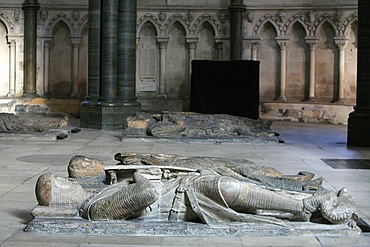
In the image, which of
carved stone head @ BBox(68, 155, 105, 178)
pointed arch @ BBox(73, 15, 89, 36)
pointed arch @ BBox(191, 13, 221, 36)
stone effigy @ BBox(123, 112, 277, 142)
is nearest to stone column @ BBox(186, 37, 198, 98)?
pointed arch @ BBox(191, 13, 221, 36)

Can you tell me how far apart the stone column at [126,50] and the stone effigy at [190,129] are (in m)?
2.57

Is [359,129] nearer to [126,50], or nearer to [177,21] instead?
[126,50]

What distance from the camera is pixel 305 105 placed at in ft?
64.5

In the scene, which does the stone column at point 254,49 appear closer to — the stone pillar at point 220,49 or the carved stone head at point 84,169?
the stone pillar at point 220,49

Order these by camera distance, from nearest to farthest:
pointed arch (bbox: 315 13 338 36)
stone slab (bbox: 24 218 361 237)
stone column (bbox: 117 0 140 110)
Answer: stone slab (bbox: 24 218 361 237) < stone column (bbox: 117 0 140 110) < pointed arch (bbox: 315 13 338 36)

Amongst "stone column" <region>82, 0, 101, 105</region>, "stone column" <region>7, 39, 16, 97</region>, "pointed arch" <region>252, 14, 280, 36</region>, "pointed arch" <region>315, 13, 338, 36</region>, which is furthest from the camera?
"stone column" <region>7, 39, 16, 97</region>

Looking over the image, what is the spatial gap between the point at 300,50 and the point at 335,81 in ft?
4.99

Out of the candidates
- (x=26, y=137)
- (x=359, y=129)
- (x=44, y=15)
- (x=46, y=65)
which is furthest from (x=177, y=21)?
(x=359, y=129)

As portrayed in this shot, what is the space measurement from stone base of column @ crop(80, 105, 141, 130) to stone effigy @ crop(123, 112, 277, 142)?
2.21 meters

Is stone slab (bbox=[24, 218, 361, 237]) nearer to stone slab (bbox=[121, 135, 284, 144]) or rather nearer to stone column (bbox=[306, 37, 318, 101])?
stone slab (bbox=[121, 135, 284, 144])

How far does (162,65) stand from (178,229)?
51.1 ft

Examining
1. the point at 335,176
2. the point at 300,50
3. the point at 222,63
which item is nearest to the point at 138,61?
the point at 222,63

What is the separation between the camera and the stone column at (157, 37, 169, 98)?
68.3 ft

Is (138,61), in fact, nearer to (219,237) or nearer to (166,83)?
(166,83)
